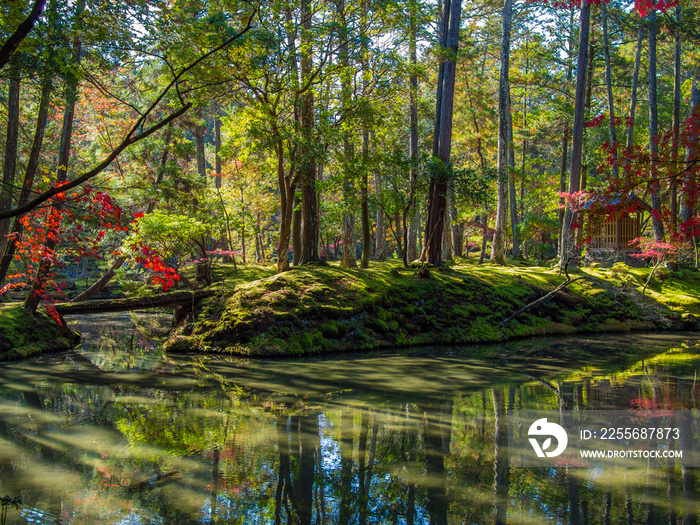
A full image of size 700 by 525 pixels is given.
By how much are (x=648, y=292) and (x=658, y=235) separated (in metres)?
2.21

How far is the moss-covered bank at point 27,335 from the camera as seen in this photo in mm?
9078

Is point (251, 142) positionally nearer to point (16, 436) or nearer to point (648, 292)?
point (16, 436)

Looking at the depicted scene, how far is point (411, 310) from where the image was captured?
37.1 ft

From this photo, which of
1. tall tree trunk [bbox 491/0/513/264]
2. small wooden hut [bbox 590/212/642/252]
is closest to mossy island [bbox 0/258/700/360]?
tall tree trunk [bbox 491/0/513/264]

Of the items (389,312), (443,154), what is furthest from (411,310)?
(443,154)

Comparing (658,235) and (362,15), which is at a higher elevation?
(362,15)

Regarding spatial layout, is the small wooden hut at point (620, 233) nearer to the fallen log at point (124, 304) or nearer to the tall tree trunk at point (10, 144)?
the fallen log at point (124, 304)

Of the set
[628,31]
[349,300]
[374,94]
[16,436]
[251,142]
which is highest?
[628,31]

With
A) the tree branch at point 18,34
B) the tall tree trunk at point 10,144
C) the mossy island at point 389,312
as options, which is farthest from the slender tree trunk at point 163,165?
the tree branch at point 18,34

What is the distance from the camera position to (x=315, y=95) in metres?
12.5

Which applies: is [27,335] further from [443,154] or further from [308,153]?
[443,154]

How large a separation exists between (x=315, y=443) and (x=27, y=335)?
27.6 feet

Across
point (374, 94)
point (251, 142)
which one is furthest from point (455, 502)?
point (374, 94)

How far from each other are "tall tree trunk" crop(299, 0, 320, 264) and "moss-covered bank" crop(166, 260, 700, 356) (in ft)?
3.44
